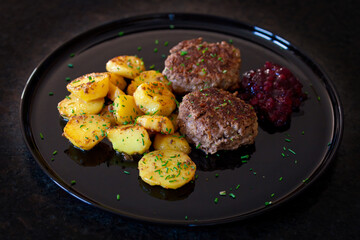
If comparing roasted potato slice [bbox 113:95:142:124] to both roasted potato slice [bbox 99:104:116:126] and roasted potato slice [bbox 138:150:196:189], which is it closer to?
roasted potato slice [bbox 99:104:116:126]

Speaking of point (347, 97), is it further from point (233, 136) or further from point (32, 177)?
point (32, 177)

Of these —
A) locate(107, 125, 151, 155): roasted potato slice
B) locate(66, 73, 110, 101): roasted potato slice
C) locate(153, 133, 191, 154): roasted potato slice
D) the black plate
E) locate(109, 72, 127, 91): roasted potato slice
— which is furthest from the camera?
locate(109, 72, 127, 91): roasted potato slice

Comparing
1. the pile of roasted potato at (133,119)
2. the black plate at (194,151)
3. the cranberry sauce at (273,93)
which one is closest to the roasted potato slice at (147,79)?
the pile of roasted potato at (133,119)

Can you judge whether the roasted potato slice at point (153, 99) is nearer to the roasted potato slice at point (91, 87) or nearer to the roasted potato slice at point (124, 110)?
the roasted potato slice at point (124, 110)

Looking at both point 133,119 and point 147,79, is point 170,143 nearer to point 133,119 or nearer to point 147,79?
point 133,119

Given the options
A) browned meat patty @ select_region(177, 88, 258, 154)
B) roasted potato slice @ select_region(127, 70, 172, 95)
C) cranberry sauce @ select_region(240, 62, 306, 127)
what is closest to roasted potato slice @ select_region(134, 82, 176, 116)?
browned meat patty @ select_region(177, 88, 258, 154)

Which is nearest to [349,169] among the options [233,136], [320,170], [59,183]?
[320,170]

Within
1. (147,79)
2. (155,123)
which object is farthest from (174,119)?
(147,79)
